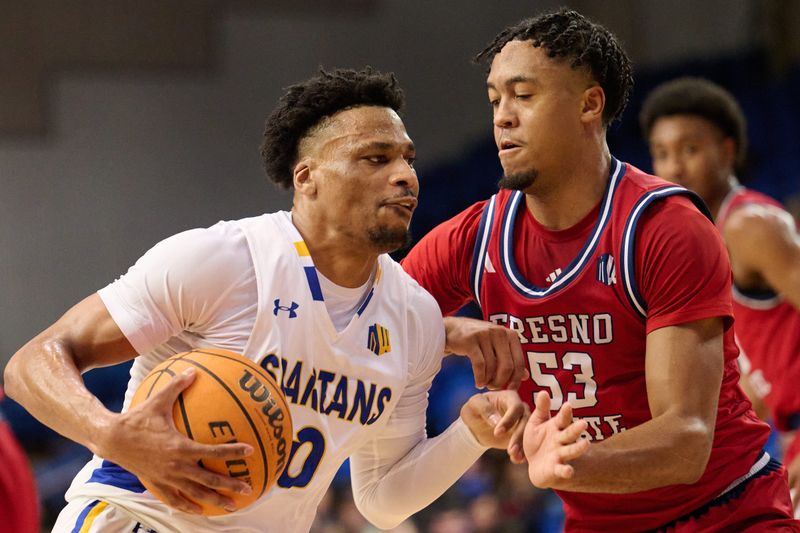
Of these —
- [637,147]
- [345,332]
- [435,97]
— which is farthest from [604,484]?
[435,97]

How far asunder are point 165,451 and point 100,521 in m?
0.60

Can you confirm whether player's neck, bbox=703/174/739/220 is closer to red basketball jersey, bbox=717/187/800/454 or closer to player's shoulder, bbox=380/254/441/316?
red basketball jersey, bbox=717/187/800/454

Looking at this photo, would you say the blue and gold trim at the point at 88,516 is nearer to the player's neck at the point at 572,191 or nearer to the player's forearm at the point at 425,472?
the player's forearm at the point at 425,472

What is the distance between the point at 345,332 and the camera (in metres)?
3.30

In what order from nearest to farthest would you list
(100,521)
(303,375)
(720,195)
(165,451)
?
1. (165,451)
2. (100,521)
3. (303,375)
4. (720,195)

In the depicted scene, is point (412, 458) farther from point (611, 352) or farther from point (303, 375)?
point (611, 352)

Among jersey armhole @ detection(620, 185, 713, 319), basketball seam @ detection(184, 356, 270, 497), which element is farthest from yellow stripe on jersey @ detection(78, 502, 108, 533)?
jersey armhole @ detection(620, 185, 713, 319)

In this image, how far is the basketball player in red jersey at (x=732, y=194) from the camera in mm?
4750

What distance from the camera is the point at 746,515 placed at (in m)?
3.30

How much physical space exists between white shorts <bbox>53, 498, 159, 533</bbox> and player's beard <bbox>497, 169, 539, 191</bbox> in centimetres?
147

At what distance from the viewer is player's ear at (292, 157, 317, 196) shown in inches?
137

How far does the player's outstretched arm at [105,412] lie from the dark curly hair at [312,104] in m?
0.87

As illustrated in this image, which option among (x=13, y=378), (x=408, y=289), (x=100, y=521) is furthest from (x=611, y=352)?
(x=13, y=378)

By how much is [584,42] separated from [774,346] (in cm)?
220
